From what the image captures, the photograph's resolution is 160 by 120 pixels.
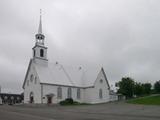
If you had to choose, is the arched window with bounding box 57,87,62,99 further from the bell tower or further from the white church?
the bell tower

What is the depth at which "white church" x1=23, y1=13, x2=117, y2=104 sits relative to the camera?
181 ft

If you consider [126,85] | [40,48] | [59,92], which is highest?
[40,48]

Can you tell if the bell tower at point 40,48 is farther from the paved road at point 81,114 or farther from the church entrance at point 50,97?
the paved road at point 81,114

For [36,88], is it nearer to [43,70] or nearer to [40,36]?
[43,70]

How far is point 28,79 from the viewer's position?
59.4 metres

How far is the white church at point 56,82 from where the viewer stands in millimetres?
55219

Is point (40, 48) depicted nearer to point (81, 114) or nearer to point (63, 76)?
point (63, 76)

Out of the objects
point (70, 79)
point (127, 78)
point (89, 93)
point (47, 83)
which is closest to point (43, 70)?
point (47, 83)

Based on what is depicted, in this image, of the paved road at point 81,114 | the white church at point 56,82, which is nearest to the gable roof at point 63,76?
the white church at point 56,82

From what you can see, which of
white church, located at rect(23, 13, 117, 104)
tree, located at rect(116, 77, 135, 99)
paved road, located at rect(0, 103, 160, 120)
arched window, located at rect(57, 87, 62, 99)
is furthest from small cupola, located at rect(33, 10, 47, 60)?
paved road, located at rect(0, 103, 160, 120)

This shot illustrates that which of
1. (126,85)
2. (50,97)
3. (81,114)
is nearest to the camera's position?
(81,114)

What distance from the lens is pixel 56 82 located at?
57062mm

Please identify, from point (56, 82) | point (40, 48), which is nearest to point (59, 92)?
point (56, 82)

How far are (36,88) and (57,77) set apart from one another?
217 inches
